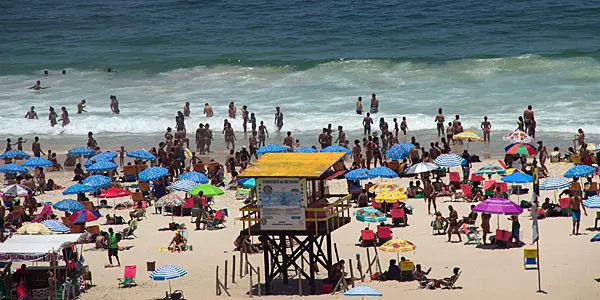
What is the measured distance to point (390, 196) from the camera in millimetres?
22734

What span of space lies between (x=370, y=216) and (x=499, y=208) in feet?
9.44

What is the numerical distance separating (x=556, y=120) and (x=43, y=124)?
1903 centimetres

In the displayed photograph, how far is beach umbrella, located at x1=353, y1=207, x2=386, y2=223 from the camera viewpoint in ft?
71.0

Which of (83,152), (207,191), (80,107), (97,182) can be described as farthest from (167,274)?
(80,107)

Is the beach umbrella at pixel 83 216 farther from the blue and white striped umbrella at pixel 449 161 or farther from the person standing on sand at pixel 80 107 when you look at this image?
the person standing on sand at pixel 80 107

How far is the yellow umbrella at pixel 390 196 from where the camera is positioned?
74.2ft

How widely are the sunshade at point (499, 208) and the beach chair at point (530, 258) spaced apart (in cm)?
136

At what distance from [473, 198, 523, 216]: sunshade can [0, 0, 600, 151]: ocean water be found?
13137 mm

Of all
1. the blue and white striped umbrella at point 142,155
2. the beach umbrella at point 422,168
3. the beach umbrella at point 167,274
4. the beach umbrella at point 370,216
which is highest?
the blue and white striped umbrella at point 142,155

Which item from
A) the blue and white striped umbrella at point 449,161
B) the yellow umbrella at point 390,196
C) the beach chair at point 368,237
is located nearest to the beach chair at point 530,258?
the beach chair at point 368,237

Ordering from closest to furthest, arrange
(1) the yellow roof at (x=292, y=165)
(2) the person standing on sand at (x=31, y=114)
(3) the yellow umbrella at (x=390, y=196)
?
(1) the yellow roof at (x=292, y=165) < (3) the yellow umbrella at (x=390, y=196) < (2) the person standing on sand at (x=31, y=114)

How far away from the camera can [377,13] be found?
57.2m

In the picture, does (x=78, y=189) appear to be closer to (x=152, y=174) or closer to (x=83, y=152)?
(x=152, y=174)

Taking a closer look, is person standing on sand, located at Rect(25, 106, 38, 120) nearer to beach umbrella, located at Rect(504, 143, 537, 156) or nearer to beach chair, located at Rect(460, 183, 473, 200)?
beach umbrella, located at Rect(504, 143, 537, 156)
